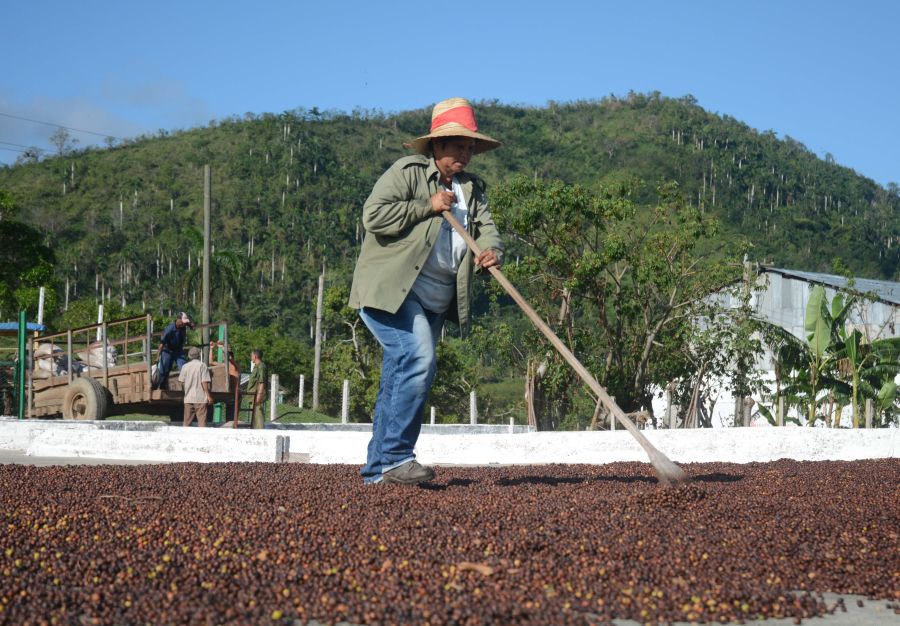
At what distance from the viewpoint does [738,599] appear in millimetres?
3100

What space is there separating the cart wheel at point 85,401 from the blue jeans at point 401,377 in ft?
37.3

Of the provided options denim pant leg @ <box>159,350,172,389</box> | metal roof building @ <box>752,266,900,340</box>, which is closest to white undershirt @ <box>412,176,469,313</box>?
denim pant leg @ <box>159,350,172,389</box>

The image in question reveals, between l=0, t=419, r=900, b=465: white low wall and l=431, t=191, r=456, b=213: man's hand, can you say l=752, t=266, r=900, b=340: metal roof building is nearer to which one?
l=0, t=419, r=900, b=465: white low wall

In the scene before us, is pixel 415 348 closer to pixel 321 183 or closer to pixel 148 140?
pixel 321 183

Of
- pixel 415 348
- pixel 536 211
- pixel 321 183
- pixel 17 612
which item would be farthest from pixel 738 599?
pixel 321 183

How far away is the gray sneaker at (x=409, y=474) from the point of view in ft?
18.5

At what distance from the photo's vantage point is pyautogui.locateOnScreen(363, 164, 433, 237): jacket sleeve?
5684mm

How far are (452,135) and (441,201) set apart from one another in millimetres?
450

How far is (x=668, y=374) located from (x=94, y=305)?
86.7 ft

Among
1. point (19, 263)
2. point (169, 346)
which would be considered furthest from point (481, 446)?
point (19, 263)

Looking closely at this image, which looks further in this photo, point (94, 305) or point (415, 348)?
point (94, 305)

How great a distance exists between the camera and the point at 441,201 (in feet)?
18.6

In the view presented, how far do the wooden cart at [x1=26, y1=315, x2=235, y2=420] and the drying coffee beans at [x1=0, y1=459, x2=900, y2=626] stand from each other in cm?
1076

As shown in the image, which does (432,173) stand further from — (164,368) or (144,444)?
(164,368)
